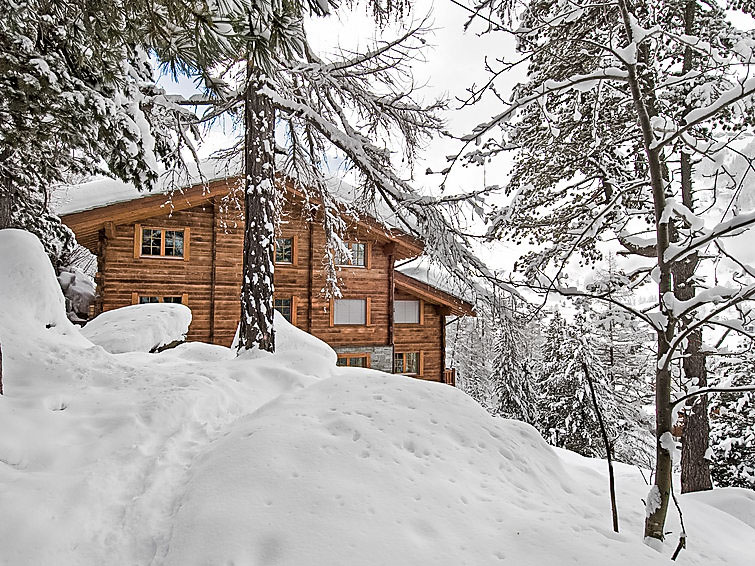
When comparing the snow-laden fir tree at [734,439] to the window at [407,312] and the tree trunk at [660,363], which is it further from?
the window at [407,312]

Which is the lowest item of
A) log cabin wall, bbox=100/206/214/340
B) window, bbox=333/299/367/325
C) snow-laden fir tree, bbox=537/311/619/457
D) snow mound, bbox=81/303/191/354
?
snow-laden fir tree, bbox=537/311/619/457

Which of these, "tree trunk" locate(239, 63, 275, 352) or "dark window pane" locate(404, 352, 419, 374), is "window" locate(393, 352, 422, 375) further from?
"tree trunk" locate(239, 63, 275, 352)

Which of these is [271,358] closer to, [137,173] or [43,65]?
[137,173]

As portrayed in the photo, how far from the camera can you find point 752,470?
902cm

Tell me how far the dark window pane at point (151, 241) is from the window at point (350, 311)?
648 centimetres

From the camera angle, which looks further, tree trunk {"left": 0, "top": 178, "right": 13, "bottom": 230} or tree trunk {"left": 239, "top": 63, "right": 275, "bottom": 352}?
tree trunk {"left": 0, "top": 178, "right": 13, "bottom": 230}

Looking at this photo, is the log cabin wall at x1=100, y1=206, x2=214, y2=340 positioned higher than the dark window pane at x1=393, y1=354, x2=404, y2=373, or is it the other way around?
the log cabin wall at x1=100, y1=206, x2=214, y2=340

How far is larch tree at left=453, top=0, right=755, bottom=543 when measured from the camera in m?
2.13

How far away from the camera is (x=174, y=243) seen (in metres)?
14.8

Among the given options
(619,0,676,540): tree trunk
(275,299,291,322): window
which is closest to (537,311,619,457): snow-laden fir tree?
(275,299,291,322): window

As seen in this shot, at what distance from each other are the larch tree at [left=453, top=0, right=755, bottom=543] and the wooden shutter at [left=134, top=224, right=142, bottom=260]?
39.0 ft

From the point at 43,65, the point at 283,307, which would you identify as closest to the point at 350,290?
the point at 283,307

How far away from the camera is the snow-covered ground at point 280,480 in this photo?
2033mm

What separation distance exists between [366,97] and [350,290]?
34.3 ft
